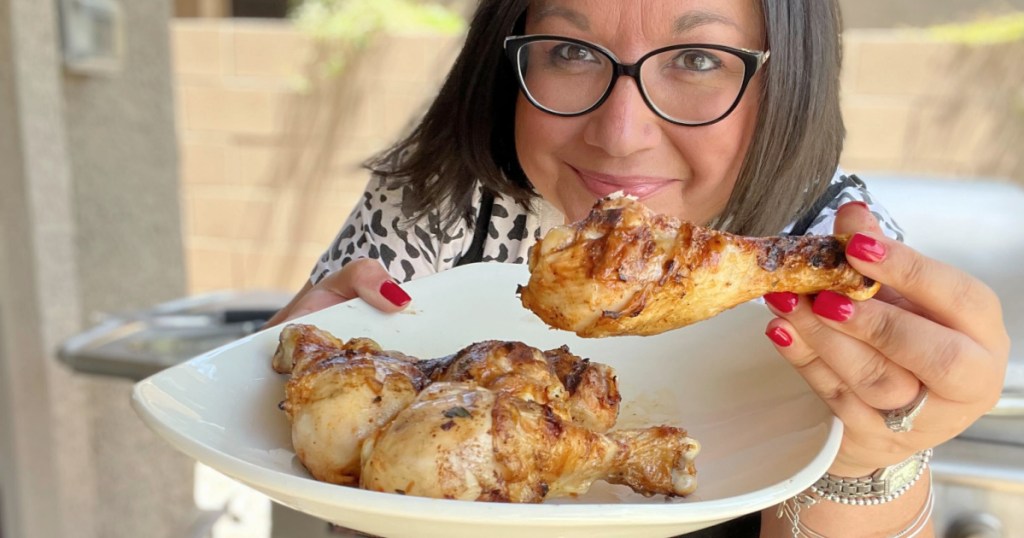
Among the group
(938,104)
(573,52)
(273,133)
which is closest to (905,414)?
(573,52)

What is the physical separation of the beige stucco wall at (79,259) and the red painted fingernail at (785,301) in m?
2.27

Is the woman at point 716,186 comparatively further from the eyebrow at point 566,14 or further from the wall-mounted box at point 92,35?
the wall-mounted box at point 92,35

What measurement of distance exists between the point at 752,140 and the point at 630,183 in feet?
0.64

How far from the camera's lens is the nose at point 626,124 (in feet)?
3.38

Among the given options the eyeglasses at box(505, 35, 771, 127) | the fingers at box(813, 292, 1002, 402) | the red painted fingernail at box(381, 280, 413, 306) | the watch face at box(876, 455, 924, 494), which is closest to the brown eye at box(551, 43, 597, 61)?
the eyeglasses at box(505, 35, 771, 127)

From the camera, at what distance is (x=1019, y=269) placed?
71.5 inches

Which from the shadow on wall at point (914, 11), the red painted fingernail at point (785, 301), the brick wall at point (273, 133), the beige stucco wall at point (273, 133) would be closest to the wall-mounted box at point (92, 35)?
the brick wall at point (273, 133)

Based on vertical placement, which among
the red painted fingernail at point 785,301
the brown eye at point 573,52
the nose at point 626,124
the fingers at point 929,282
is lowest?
the red painted fingernail at point 785,301

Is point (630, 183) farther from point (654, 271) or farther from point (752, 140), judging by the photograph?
point (654, 271)

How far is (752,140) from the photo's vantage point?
1.13 m

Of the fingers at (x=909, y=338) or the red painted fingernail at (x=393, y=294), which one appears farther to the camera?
the red painted fingernail at (x=393, y=294)

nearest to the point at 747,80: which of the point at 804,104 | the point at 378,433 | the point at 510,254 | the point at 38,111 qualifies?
the point at 804,104

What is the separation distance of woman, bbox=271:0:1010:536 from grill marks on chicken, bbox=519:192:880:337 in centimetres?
3

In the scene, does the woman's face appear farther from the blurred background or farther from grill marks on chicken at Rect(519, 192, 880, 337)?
the blurred background
